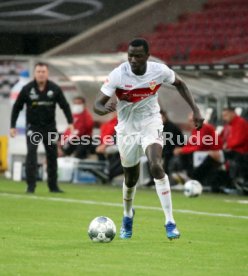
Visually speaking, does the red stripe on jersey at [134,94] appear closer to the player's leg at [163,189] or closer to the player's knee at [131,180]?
the player's leg at [163,189]

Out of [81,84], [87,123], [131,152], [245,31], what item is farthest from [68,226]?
[245,31]

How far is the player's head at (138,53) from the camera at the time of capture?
11.1 meters

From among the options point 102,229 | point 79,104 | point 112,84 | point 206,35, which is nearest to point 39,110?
point 79,104

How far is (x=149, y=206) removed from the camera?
669 inches

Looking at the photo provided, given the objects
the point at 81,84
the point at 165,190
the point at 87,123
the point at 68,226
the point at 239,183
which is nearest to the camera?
the point at 165,190

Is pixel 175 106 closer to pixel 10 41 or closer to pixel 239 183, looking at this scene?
pixel 239 183

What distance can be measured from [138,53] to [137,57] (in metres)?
0.05

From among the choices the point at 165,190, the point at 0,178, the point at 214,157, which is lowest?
the point at 0,178

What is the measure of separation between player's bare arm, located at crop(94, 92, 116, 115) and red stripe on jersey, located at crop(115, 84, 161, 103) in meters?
0.28

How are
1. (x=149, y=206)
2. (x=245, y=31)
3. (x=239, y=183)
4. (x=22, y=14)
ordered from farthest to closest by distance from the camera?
(x=22, y=14) < (x=245, y=31) < (x=239, y=183) < (x=149, y=206)

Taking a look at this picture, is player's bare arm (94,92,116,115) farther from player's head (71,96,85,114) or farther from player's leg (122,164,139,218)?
player's head (71,96,85,114)

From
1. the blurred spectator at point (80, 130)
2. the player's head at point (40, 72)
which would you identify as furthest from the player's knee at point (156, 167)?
the blurred spectator at point (80, 130)

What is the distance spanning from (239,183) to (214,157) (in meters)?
0.83

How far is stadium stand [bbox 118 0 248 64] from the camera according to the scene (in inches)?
1199
